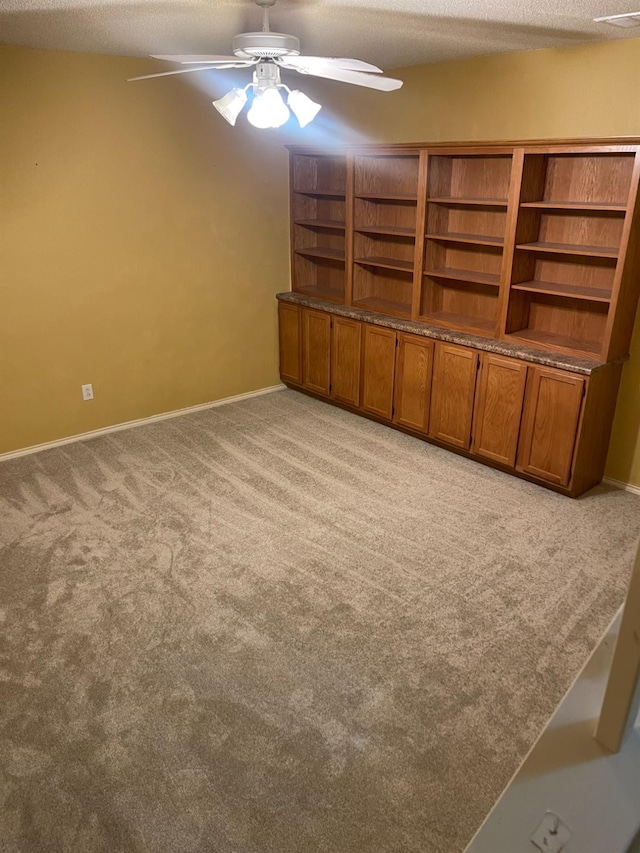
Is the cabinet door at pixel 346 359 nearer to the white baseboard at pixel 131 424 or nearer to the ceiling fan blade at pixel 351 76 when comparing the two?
the white baseboard at pixel 131 424

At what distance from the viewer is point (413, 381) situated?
436 cm

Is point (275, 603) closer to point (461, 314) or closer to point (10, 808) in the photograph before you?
point (10, 808)

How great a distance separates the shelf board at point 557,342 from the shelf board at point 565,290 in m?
0.27

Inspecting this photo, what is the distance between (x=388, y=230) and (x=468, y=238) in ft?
2.38

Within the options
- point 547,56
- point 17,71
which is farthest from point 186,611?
point 547,56

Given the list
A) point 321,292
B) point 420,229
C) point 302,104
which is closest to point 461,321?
point 420,229

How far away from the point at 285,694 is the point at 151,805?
1.93 ft

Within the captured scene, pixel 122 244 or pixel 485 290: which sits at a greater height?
pixel 122 244

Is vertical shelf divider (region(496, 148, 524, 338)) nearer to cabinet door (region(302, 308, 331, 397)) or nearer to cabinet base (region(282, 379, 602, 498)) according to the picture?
cabinet base (region(282, 379, 602, 498))

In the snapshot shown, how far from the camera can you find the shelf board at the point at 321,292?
4.99 metres

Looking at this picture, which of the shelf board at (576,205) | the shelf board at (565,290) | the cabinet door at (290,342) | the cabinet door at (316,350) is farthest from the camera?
the cabinet door at (290,342)

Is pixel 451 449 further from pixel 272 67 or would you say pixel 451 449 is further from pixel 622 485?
pixel 272 67

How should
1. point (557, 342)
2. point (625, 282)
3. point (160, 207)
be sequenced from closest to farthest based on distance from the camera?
1. point (625, 282)
2. point (557, 342)
3. point (160, 207)

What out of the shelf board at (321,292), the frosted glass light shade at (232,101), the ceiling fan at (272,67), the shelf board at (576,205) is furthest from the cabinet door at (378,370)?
the frosted glass light shade at (232,101)
